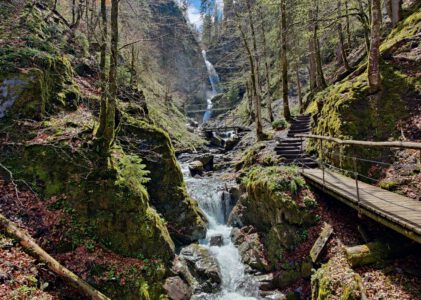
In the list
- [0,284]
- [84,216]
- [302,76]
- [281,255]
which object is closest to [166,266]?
[84,216]

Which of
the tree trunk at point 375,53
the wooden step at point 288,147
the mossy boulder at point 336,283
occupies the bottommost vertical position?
the mossy boulder at point 336,283

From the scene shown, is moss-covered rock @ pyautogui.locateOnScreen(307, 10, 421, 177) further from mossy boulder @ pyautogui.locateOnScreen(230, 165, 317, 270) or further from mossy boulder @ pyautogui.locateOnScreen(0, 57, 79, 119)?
mossy boulder @ pyautogui.locateOnScreen(0, 57, 79, 119)

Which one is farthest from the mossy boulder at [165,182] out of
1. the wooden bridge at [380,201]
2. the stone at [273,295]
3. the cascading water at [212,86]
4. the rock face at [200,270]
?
the cascading water at [212,86]

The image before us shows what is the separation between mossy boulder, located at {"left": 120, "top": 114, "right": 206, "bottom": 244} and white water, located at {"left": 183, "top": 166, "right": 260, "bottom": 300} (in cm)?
101

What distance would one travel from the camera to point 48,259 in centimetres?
603

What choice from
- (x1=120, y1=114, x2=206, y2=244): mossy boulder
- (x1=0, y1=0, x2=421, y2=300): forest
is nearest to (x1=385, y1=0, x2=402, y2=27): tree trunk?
(x1=0, y1=0, x2=421, y2=300): forest

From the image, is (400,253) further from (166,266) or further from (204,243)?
(204,243)

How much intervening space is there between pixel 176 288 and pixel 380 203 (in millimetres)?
5821

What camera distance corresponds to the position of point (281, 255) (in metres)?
8.74

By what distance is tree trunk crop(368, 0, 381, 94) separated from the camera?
944 centimetres

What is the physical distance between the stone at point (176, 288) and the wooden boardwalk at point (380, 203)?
16.7 feet

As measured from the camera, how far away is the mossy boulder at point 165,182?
1089 centimetres

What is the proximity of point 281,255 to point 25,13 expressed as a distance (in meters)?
13.8

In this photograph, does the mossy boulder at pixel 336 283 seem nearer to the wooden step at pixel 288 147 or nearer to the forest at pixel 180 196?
the forest at pixel 180 196
